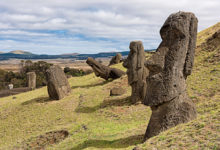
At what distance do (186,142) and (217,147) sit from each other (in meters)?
0.95

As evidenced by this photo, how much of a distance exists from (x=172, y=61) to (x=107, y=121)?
750 centimetres

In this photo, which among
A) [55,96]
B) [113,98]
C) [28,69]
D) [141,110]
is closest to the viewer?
[141,110]

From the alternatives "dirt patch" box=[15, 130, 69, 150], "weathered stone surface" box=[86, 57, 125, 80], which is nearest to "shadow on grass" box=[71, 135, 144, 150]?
"dirt patch" box=[15, 130, 69, 150]

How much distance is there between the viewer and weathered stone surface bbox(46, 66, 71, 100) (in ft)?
65.9

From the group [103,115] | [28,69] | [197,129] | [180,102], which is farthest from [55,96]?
[28,69]

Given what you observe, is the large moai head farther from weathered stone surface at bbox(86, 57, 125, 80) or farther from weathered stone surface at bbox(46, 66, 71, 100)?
weathered stone surface at bbox(86, 57, 125, 80)

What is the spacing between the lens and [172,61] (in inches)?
339

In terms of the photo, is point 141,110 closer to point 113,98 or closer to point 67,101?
point 113,98

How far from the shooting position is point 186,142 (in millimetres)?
6324

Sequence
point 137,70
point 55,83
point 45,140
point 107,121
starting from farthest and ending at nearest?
point 55,83 → point 137,70 → point 107,121 → point 45,140

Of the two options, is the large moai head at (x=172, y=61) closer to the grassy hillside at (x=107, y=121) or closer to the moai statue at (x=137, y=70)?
the grassy hillside at (x=107, y=121)

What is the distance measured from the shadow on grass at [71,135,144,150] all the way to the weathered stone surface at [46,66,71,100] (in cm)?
1012

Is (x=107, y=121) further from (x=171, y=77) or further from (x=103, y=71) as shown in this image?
(x=103, y=71)

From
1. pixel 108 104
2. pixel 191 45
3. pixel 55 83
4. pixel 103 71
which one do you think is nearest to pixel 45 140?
pixel 108 104
